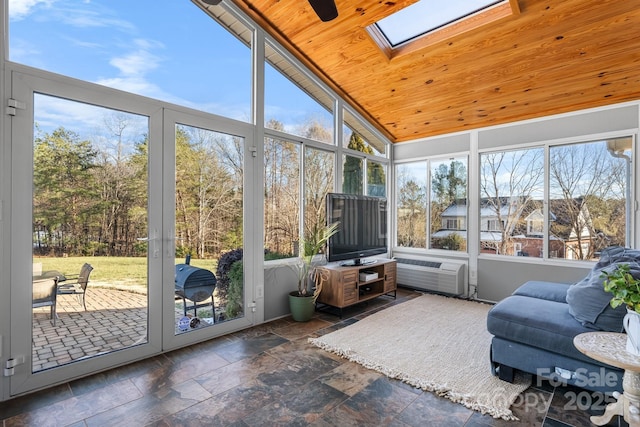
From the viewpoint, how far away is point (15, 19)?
2.24m

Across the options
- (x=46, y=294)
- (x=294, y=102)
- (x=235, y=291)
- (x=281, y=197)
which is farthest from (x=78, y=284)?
(x=294, y=102)

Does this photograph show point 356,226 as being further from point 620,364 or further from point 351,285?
point 620,364

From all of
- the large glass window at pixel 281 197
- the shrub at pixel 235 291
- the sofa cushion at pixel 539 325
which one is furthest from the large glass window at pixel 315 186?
the sofa cushion at pixel 539 325

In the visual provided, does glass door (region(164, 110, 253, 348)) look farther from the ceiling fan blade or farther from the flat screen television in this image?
the ceiling fan blade

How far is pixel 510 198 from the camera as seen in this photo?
14.8 ft

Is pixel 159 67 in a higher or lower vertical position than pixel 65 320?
higher

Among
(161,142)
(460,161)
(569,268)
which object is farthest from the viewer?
(460,161)

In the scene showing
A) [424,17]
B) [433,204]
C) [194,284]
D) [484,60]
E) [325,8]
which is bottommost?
[194,284]

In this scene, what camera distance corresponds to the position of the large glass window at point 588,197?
375cm

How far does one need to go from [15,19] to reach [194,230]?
1.98 m

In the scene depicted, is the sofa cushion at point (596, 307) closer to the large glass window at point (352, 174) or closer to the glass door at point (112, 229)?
the glass door at point (112, 229)

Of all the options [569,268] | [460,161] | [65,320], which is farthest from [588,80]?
[65,320]

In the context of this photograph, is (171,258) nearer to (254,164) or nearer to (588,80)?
(254,164)

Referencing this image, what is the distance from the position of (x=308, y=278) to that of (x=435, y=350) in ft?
5.53
